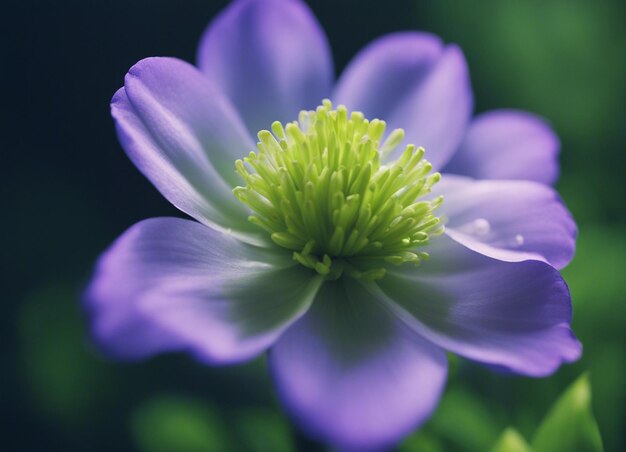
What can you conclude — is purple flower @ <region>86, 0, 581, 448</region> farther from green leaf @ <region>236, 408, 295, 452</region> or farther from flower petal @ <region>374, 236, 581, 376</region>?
green leaf @ <region>236, 408, 295, 452</region>

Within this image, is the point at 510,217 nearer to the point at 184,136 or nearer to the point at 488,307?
the point at 488,307

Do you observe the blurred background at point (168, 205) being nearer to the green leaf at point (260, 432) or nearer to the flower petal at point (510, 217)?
the green leaf at point (260, 432)

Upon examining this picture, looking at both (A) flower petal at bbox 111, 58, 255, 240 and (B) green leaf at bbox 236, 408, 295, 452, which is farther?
(B) green leaf at bbox 236, 408, 295, 452

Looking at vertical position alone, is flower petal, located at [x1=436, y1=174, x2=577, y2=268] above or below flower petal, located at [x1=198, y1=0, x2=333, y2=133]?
below

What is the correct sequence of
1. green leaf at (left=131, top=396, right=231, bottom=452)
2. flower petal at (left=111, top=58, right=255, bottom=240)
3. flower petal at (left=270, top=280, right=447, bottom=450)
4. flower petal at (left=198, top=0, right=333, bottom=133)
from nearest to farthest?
flower petal at (left=270, top=280, right=447, bottom=450), flower petal at (left=111, top=58, right=255, bottom=240), flower petal at (left=198, top=0, right=333, bottom=133), green leaf at (left=131, top=396, right=231, bottom=452)

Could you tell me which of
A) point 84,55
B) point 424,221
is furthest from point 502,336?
point 84,55

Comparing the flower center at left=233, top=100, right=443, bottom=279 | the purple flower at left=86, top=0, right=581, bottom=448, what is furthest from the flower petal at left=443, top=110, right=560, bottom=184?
the flower center at left=233, top=100, right=443, bottom=279

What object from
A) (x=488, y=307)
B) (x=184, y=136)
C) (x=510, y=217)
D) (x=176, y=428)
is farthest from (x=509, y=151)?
(x=176, y=428)
